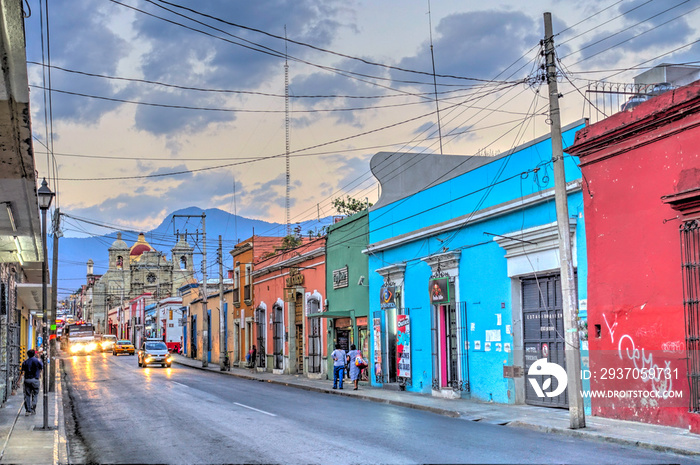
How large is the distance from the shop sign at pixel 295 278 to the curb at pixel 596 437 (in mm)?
22275

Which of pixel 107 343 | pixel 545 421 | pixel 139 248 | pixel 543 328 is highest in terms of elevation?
pixel 139 248

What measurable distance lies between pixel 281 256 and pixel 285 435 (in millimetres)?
27435

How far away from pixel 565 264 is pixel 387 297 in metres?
12.9

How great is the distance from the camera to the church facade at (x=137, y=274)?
115 m

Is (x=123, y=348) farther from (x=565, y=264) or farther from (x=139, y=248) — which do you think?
(x=565, y=264)

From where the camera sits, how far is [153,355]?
1817 inches

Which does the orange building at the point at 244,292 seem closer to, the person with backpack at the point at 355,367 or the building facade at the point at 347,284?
the building facade at the point at 347,284

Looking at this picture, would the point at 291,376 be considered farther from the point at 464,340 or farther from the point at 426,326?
the point at 464,340

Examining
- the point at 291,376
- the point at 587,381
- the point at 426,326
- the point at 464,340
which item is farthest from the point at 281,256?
the point at 587,381

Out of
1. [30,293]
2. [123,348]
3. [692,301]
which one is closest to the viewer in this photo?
[692,301]

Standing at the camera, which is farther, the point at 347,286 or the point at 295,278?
the point at 295,278

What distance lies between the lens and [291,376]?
36.8 meters

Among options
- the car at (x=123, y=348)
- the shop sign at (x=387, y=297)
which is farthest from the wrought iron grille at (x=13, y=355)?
the car at (x=123, y=348)

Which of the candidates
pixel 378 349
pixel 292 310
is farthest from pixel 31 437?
pixel 292 310
